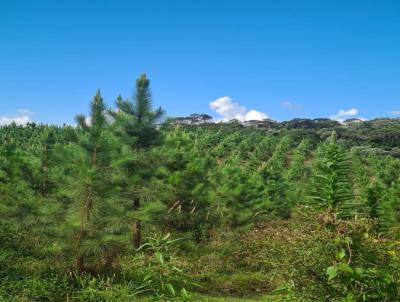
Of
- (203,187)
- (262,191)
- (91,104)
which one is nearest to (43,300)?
(91,104)

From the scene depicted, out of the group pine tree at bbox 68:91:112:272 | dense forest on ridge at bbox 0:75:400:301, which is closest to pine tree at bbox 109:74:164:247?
dense forest on ridge at bbox 0:75:400:301

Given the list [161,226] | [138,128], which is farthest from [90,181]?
[161,226]

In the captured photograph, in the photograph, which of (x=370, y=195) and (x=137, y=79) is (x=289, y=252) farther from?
(x=370, y=195)

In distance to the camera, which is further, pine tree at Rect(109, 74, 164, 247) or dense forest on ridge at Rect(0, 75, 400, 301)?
pine tree at Rect(109, 74, 164, 247)

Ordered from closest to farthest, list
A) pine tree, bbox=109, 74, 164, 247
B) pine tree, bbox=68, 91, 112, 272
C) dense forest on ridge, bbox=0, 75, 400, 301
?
1. dense forest on ridge, bbox=0, 75, 400, 301
2. pine tree, bbox=68, 91, 112, 272
3. pine tree, bbox=109, 74, 164, 247

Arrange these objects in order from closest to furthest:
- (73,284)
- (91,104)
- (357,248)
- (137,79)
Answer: (357,248) → (73,284) → (91,104) → (137,79)

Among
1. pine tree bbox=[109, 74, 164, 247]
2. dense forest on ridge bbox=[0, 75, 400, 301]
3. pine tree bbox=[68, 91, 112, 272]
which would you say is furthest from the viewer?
pine tree bbox=[109, 74, 164, 247]

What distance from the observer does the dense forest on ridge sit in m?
3.48

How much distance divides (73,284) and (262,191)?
22952 millimetres

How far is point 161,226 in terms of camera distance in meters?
26.7

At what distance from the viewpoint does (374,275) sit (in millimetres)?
3225

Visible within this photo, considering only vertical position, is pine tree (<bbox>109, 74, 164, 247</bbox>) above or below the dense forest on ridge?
above

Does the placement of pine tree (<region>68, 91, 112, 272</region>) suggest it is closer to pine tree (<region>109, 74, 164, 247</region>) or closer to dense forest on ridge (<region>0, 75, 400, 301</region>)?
dense forest on ridge (<region>0, 75, 400, 301</region>)

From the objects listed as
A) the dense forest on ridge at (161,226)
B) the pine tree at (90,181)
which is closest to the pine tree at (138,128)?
the dense forest on ridge at (161,226)
